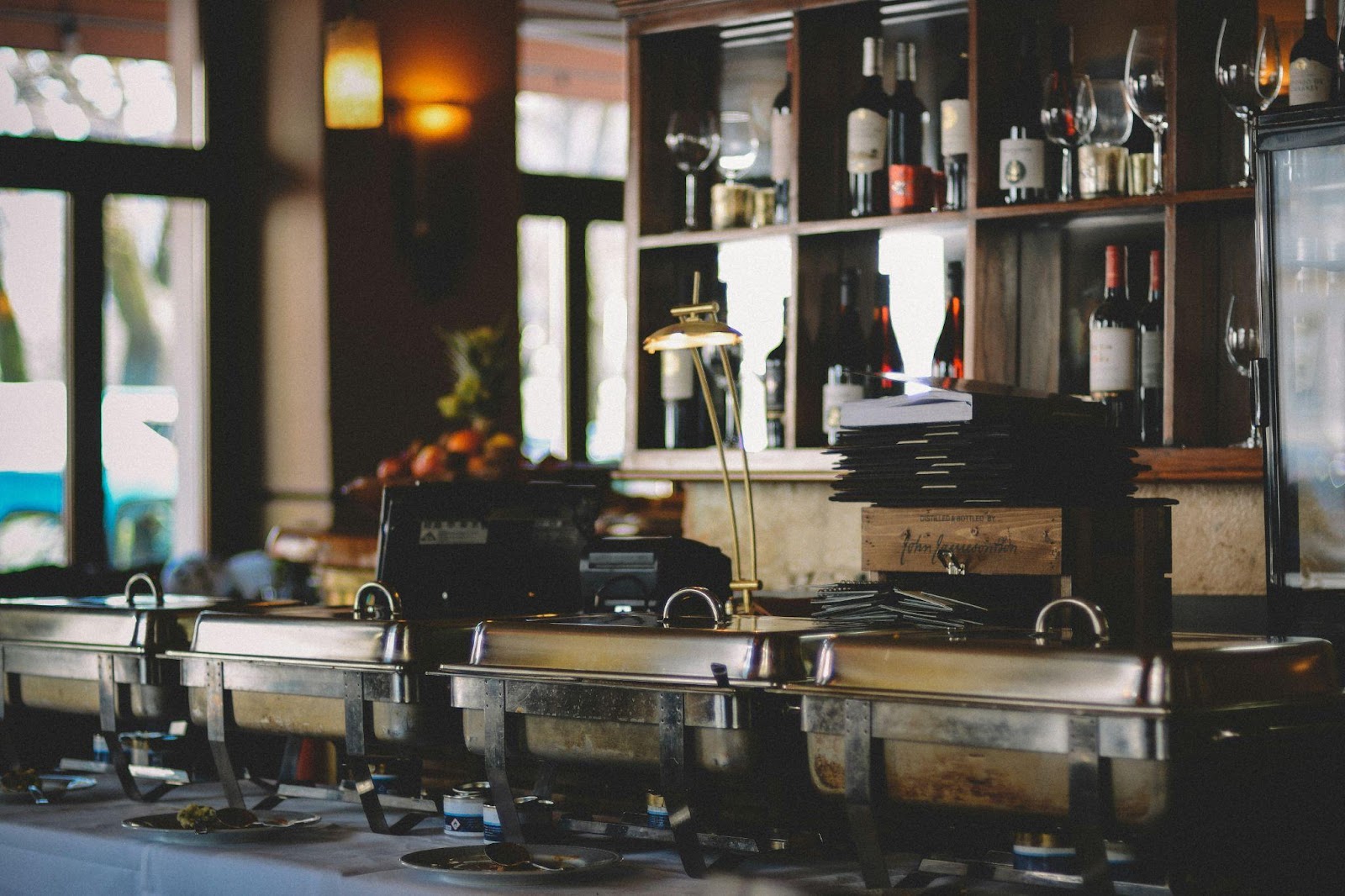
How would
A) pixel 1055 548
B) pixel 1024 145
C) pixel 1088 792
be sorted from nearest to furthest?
pixel 1088 792 → pixel 1055 548 → pixel 1024 145

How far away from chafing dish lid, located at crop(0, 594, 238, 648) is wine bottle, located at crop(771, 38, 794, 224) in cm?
144

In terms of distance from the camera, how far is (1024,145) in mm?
2881

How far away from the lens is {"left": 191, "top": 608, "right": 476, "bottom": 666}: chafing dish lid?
6.46 feet

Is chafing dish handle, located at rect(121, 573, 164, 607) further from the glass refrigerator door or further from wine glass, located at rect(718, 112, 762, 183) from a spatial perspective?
the glass refrigerator door

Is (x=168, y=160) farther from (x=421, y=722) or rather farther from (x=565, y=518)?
(x=421, y=722)

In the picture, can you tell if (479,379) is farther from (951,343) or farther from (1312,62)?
(1312,62)

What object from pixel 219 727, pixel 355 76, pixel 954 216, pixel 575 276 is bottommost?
pixel 219 727

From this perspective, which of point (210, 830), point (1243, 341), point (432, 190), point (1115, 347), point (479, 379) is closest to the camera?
point (210, 830)

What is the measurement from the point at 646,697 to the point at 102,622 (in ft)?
3.61

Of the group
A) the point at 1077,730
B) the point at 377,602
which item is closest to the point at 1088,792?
the point at 1077,730

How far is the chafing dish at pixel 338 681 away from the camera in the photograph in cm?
197

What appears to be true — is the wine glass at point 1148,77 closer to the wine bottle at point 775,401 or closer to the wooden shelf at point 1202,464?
the wooden shelf at point 1202,464

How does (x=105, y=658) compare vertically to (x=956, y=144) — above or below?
below

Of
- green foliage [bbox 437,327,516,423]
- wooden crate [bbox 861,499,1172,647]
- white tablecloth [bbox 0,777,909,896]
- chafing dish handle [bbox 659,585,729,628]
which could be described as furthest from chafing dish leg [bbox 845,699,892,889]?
green foliage [bbox 437,327,516,423]
